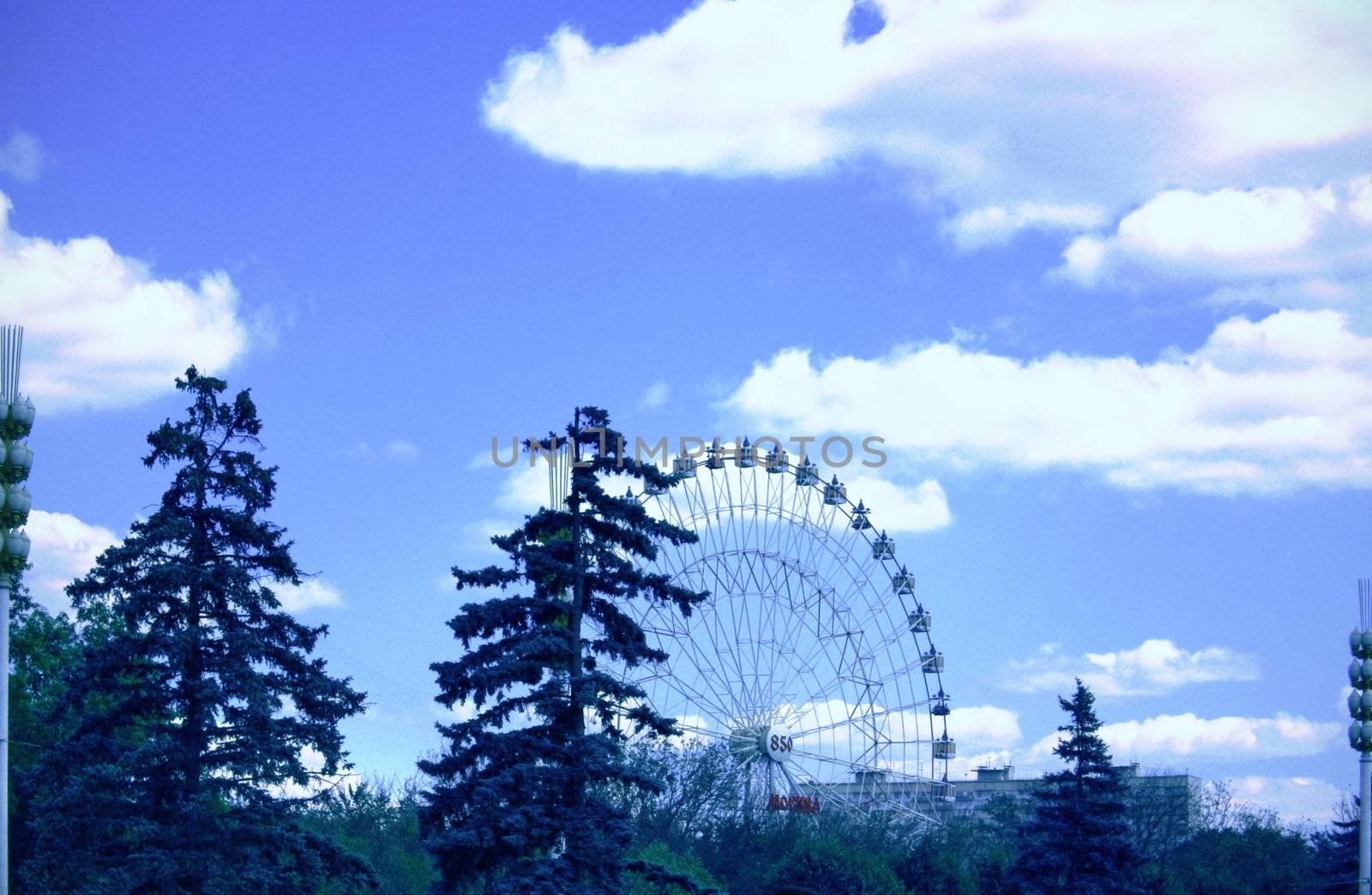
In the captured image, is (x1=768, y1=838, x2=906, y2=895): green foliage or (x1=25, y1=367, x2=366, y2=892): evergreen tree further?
(x1=768, y1=838, x2=906, y2=895): green foliage

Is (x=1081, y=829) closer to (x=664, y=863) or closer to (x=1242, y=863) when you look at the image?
(x=664, y=863)

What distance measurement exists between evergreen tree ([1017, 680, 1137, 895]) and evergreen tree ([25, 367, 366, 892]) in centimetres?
2171

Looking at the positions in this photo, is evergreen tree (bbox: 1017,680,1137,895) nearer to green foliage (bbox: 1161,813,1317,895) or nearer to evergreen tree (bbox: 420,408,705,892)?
green foliage (bbox: 1161,813,1317,895)

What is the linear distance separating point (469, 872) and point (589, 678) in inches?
169

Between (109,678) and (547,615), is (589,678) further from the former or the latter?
(109,678)

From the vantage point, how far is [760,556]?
6141 centimetres

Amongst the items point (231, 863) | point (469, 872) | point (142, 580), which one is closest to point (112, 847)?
point (231, 863)

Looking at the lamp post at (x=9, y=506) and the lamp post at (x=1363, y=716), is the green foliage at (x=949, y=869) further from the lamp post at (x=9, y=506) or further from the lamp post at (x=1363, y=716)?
the lamp post at (x=9, y=506)

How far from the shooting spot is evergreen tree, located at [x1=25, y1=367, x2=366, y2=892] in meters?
33.4

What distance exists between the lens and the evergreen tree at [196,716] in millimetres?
33375

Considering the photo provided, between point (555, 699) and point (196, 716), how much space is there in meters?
7.71

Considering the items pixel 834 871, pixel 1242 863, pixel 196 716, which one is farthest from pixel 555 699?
pixel 1242 863

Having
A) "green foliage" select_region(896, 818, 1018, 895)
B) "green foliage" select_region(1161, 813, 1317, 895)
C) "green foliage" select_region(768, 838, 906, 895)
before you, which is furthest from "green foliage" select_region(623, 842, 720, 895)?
"green foliage" select_region(1161, 813, 1317, 895)

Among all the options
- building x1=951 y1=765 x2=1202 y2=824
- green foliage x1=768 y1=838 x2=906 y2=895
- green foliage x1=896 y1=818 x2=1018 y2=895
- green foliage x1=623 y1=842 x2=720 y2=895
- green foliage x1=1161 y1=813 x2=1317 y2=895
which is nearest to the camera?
green foliage x1=623 y1=842 x2=720 y2=895
